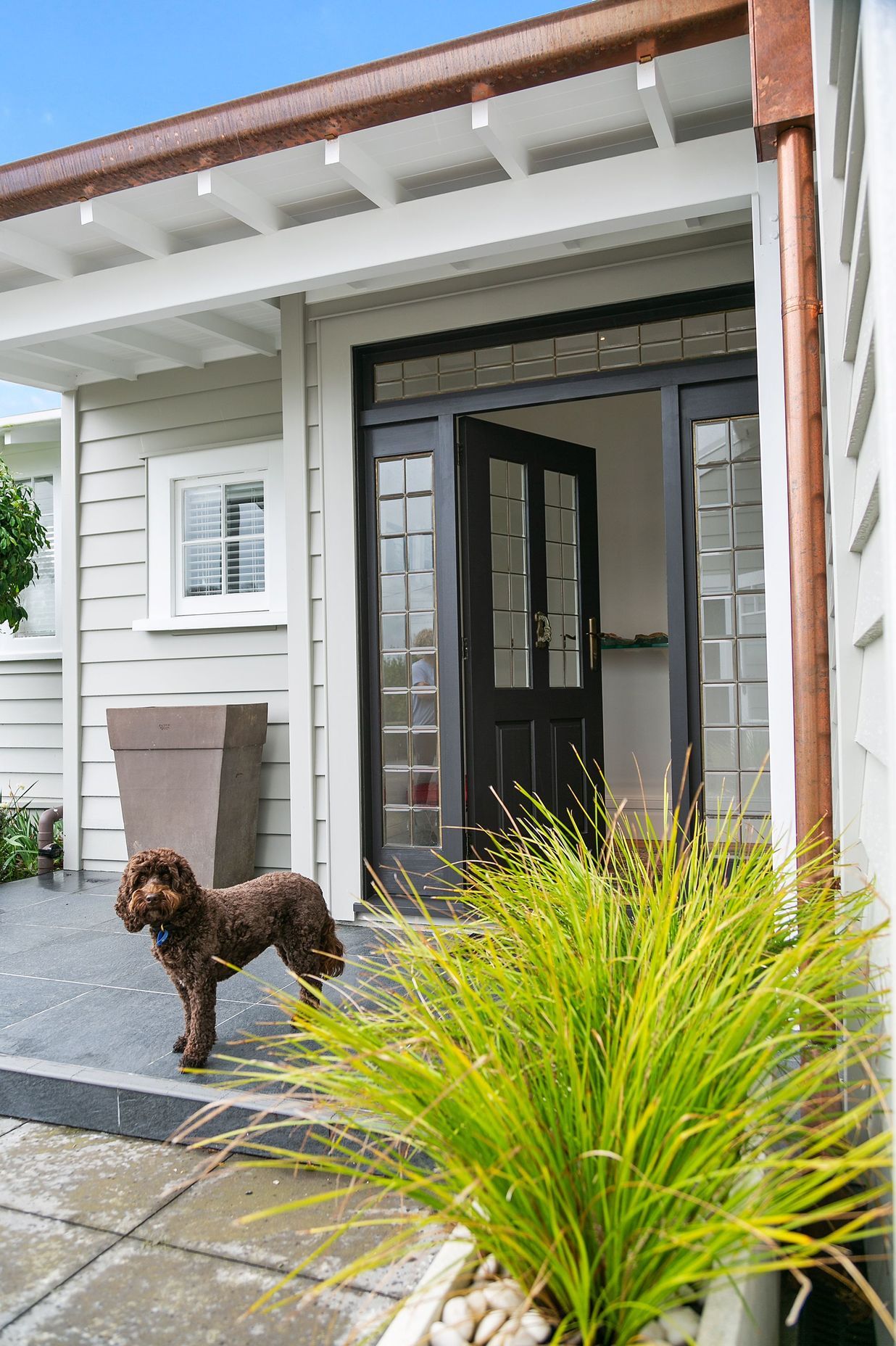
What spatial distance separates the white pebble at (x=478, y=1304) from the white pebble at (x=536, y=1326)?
0.05 meters

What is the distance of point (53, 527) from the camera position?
6500mm

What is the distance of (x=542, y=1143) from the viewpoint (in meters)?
1.11

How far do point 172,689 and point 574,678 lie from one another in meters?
2.12

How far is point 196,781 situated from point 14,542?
196 centimetres

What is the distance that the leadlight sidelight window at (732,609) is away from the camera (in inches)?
150

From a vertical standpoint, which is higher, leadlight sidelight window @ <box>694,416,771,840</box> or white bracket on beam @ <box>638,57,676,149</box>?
white bracket on beam @ <box>638,57,676,149</box>

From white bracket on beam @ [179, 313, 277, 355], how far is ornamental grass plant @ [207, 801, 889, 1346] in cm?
386

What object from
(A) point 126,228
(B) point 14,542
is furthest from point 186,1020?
(B) point 14,542

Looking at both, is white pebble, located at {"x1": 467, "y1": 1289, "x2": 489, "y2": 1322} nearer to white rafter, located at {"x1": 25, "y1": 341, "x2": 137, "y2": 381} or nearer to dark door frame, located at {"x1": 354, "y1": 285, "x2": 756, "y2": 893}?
dark door frame, located at {"x1": 354, "y1": 285, "x2": 756, "y2": 893}

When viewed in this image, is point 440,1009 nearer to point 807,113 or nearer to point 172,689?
point 807,113

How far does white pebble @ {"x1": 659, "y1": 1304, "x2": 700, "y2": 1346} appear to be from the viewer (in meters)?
1.15

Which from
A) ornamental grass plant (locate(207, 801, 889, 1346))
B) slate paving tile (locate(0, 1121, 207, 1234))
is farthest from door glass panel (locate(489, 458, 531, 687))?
ornamental grass plant (locate(207, 801, 889, 1346))

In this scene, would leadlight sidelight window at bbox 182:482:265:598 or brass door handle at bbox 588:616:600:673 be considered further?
leadlight sidelight window at bbox 182:482:265:598

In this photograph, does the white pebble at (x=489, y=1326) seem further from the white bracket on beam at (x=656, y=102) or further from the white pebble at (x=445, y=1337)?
the white bracket on beam at (x=656, y=102)
